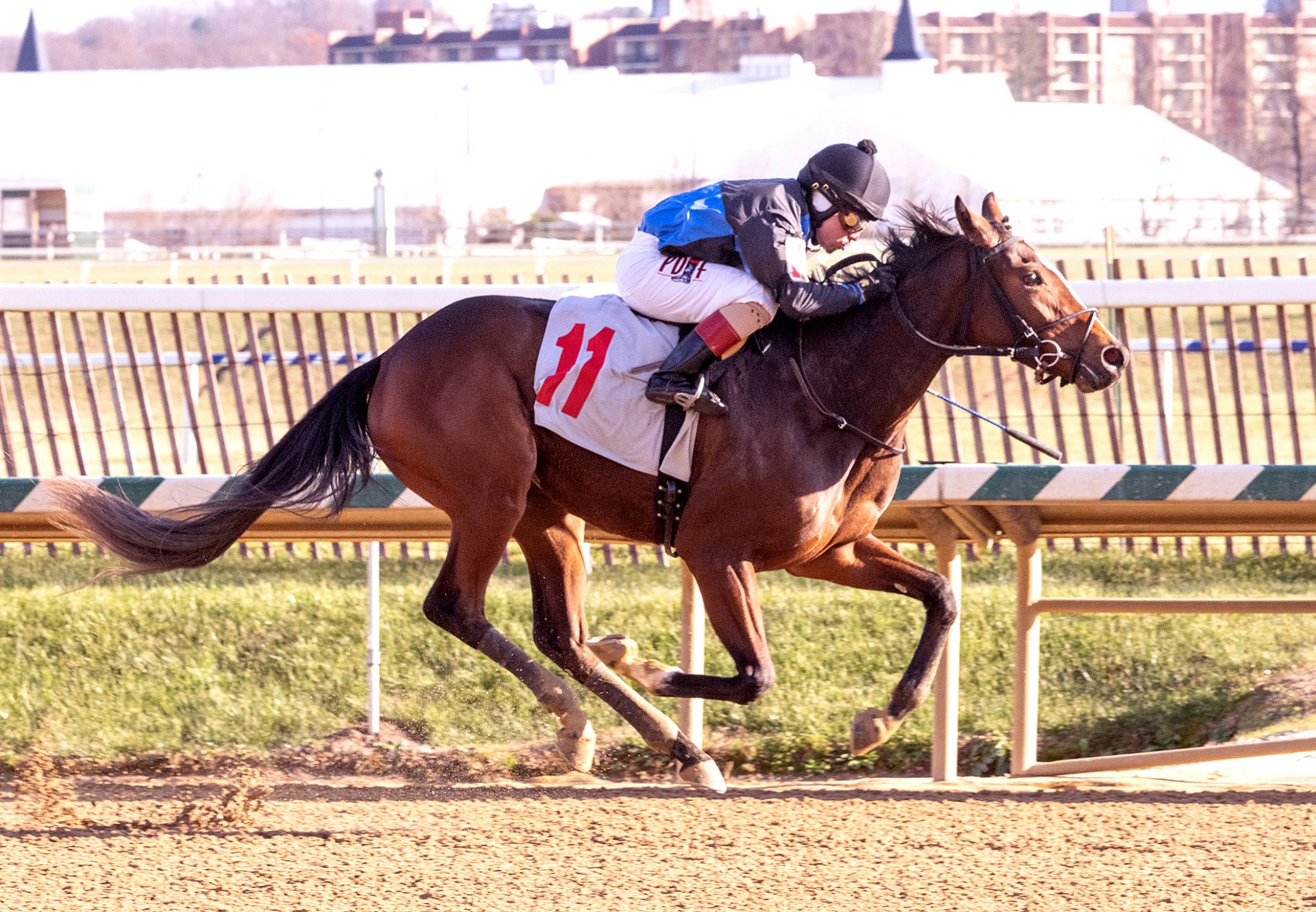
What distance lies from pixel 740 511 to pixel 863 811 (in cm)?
98

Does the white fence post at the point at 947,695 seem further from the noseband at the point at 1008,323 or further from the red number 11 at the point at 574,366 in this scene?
the red number 11 at the point at 574,366

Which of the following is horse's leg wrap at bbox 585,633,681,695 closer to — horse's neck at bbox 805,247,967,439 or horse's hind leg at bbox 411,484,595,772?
horse's hind leg at bbox 411,484,595,772

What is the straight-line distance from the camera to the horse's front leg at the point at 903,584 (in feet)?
15.2

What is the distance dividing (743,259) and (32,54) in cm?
8275

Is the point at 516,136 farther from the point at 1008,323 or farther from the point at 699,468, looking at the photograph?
the point at 1008,323

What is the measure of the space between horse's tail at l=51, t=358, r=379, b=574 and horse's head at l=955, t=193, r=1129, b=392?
1798 millimetres

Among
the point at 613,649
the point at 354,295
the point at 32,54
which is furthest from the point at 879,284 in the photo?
the point at 32,54

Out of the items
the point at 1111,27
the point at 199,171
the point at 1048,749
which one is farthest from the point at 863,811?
the point at 1111,27

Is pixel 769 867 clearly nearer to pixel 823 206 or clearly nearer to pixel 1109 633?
pixel 823 206

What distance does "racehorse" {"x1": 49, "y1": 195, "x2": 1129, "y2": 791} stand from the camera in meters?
4.41

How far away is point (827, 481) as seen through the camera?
4.43m

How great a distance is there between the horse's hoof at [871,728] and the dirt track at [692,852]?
22 centimetres

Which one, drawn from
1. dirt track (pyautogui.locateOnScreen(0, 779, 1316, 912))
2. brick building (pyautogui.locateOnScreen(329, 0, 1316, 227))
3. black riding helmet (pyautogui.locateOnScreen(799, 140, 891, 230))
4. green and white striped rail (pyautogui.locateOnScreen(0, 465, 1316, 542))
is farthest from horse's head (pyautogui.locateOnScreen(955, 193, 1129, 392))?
brick building (pyautogui.locateOnScreen(329, 0, 1316, 227))

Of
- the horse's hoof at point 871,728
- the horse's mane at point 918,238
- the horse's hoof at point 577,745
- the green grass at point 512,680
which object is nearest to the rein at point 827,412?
the horse's mane at point 918,238
